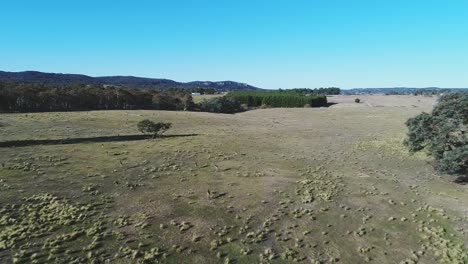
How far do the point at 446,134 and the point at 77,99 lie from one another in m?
100

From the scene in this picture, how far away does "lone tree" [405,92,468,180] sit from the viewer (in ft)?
111

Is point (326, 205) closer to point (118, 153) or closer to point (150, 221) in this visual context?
Result: point (150, 221)

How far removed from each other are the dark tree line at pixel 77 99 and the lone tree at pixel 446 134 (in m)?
95.4

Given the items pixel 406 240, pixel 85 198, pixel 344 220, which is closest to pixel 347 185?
pixel 344 220

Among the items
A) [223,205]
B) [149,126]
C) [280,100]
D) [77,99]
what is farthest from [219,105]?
[223,205]

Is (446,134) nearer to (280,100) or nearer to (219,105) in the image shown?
(219,105)

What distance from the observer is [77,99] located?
109125mm

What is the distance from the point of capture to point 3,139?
53.0 meters

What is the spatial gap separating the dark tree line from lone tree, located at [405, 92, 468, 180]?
95401 mm

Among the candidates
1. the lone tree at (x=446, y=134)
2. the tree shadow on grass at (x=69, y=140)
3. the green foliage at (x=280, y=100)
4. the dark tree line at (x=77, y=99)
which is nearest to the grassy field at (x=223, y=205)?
the tree shadow on grass at (x=69, y=140)

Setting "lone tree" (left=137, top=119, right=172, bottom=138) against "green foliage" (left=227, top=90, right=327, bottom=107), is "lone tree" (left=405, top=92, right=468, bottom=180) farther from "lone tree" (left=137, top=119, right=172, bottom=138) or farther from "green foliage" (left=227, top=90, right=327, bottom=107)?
"green foliage" (left=227, top=90, right=327, bottom=107)

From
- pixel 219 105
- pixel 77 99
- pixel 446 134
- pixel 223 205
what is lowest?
pixel 223 205

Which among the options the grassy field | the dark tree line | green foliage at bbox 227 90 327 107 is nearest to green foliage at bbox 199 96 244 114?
the dark tree line

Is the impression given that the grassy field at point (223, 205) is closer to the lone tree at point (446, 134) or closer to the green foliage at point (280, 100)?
the lone tree at point (446, 134)
